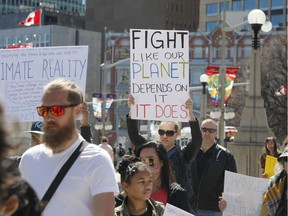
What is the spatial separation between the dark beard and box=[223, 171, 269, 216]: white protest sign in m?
3.07

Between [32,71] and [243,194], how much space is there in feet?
7.18

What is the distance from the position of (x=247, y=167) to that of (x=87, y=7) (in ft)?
297

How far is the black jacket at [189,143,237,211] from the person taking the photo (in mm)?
7391

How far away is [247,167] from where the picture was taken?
46.0 ft

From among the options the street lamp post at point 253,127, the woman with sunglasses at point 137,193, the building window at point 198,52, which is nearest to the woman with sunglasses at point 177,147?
the woman with sunglasses at point 137,193

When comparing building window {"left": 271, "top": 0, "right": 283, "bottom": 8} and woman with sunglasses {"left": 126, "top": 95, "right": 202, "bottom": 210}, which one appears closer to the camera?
woman with sunglasses {"left": 126, "top": 95, "right": 202, "bottom": 210}

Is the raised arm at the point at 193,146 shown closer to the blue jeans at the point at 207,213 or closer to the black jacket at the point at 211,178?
the black jacket at the point at 211,178

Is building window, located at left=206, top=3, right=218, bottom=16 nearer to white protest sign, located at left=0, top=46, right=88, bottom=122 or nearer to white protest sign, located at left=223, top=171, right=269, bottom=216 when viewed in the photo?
white protest sign, located at left=0, top=46, right=88, bottom=122

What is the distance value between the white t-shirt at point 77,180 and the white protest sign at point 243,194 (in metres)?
3.01

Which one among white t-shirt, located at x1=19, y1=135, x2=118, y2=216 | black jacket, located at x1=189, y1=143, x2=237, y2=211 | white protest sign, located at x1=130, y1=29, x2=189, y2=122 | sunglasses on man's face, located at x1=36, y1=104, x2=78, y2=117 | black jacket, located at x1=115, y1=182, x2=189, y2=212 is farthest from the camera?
white protest sign, located at x1=130, y1=29, x2=189, y2=122

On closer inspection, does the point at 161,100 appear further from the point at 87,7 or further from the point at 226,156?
the point at 87,7

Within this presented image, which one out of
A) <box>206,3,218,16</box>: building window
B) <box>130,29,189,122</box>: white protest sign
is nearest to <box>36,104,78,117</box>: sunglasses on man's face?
<box>130,29,189,122</box>: white protest sign

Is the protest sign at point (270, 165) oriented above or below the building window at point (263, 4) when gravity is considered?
below

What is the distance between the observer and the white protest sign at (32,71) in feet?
22.5
